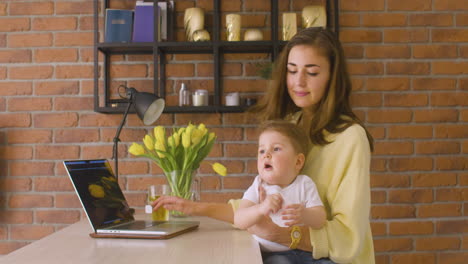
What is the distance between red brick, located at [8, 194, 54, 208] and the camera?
109 inches

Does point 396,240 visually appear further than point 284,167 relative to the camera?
Yes

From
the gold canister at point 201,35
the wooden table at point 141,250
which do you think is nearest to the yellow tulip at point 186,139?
the wooden table at point 141,250

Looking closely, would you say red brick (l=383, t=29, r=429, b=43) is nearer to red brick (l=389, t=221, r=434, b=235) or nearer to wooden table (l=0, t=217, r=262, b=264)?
red brick (l=389, t=221, r=434, b=235)

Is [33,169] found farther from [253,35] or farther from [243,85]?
[253,35]

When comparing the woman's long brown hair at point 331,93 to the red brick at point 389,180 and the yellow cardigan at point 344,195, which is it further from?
the red brick at point 389,180

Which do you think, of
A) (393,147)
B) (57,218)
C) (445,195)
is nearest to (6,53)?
(57,218)

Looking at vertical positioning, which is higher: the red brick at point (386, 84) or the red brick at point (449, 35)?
the red brick at point (449, 35)

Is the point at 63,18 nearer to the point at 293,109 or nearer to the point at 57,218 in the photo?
the point at 57,218

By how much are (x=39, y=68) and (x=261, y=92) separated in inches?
49.9

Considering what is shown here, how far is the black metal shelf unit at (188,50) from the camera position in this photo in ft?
8.48

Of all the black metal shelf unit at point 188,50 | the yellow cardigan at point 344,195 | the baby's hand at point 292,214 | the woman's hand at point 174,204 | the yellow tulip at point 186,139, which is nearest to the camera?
the baby's hand at point 292,214

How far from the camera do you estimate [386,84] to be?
277 centimetres

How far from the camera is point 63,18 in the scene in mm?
2789

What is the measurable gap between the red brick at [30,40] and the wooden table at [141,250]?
1547 mm
